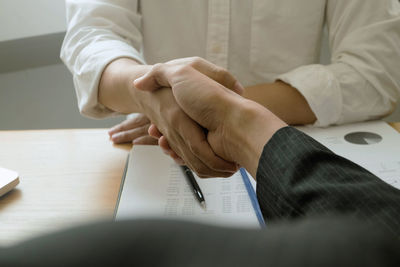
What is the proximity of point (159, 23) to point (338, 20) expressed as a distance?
442mm

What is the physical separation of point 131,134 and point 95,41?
238mm

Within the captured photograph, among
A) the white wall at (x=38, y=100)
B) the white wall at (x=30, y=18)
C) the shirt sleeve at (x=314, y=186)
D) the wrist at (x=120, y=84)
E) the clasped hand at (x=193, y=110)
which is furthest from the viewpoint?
the white wall at (x=38, y=100)

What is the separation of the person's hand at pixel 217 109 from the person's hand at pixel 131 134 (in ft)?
0.45

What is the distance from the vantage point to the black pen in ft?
1.94

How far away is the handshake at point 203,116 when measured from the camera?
0.60m

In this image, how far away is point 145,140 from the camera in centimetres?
80

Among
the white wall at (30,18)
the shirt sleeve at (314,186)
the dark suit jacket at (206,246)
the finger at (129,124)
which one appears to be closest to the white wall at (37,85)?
the white wall at (30,18)

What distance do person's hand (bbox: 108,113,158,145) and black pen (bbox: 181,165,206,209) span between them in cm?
13

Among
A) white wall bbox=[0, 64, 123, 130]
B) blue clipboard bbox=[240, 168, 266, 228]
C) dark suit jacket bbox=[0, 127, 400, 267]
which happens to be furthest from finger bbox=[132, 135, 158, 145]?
white wall bbox=[0, 64, 123, 130]

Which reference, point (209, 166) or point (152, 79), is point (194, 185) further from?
point (152, 79)

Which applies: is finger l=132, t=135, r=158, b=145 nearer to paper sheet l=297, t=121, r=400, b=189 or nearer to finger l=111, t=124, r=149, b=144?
finger l=111, t=124, r=149, b=144

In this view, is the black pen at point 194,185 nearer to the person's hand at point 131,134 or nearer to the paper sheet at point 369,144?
the person's hand at point 131,134

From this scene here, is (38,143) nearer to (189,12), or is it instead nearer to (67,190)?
(67,190)

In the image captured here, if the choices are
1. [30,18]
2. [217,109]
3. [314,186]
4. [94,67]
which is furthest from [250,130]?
[30,18]
